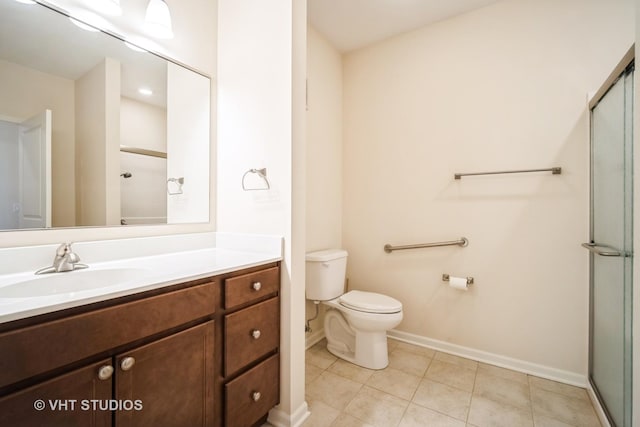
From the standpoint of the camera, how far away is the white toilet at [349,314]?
71.6 inches

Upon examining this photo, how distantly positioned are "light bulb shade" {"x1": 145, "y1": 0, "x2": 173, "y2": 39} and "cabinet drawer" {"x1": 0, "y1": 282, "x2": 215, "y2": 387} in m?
1.27

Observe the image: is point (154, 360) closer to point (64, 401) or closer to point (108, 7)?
point (64, 401)

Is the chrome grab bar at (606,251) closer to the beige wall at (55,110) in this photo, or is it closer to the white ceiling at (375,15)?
the white ceiling at (375,15)

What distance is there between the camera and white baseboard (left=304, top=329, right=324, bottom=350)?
2168 mm

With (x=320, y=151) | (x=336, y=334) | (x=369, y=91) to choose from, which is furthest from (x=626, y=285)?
(x=369, y=91)

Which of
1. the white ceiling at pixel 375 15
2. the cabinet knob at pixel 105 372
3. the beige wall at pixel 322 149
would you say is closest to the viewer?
the cabinet knob at pixel 105 372

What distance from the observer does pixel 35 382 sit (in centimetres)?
66

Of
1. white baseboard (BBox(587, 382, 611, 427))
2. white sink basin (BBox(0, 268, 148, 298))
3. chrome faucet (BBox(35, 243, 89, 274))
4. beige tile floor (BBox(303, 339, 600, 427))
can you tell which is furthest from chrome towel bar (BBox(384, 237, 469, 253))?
chrome faucet (BBox(35, 243, 89, 274))

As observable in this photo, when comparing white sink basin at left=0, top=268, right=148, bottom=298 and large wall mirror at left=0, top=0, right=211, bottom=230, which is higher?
large wall mirror at left=0, top=0, right=211, bottom=230

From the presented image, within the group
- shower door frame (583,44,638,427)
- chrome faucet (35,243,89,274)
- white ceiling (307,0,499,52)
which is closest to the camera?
chrome faucet (35,243,89,274)

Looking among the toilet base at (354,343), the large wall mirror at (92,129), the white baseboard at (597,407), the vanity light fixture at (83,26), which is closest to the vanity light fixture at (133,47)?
the large wall mirror at (92,129)

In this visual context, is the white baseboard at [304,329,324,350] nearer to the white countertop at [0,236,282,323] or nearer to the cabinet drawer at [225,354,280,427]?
the cabinet drawer at [225,354,280,427]

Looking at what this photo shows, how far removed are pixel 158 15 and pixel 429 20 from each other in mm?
1877

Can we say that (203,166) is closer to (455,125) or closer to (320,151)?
(320,151)
